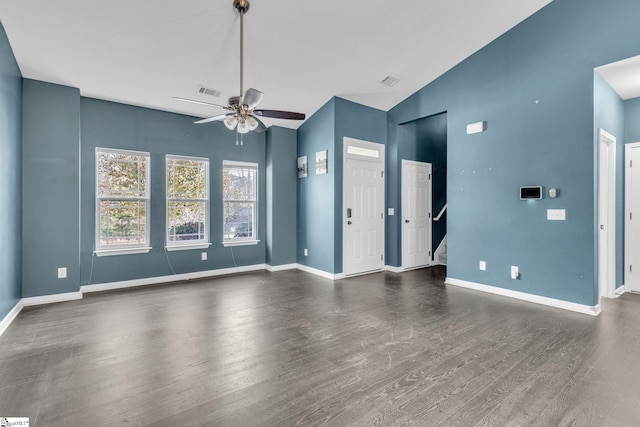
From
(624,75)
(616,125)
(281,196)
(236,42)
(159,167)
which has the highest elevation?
(236,42)

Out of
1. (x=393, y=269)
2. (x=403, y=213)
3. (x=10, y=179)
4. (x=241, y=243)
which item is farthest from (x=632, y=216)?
(x=10, y=179)

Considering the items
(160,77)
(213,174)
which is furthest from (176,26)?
(213,174)

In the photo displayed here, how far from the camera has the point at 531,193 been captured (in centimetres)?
398

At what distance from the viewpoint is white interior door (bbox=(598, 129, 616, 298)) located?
157 inches

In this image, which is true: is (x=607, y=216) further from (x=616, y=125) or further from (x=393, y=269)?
(x=393, y=269)

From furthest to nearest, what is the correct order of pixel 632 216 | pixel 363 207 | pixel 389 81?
pixel 363 207 < pixel 389 81 < pixel 632 216

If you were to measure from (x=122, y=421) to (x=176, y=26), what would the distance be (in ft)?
11.5


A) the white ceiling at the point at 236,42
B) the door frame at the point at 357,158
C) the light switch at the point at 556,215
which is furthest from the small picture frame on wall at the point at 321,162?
the light switch at the point at 556,215

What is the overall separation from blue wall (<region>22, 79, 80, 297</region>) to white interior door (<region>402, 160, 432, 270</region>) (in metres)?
5.28

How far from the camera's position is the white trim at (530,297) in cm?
358

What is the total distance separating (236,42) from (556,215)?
4.38 meters

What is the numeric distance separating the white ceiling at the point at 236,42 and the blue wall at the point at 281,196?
1.24 m

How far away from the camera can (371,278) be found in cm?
542

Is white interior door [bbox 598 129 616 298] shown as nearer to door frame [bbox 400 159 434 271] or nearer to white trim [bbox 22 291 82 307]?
door frame [bbox 400 159 434 271]
